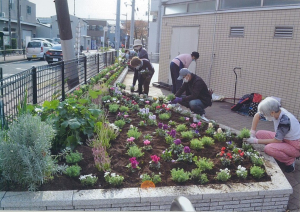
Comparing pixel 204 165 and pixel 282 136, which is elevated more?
pixel 282 136

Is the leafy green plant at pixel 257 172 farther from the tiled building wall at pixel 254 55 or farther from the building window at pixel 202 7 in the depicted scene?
the building window at pixel 202 7

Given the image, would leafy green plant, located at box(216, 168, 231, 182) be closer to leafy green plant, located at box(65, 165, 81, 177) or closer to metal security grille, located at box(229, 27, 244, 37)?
leafy green plant, located at box(65, 165, 81, 177)

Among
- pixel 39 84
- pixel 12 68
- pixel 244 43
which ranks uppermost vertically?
pixel 244 43

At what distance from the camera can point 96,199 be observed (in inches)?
113

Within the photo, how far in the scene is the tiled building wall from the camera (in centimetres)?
712

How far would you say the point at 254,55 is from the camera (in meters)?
8.02

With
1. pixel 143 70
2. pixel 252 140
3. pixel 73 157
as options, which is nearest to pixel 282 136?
pixel 252 140

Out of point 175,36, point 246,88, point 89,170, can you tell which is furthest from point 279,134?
point 175,36

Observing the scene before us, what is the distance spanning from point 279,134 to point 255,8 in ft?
16.3

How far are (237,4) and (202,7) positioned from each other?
1.48 metres

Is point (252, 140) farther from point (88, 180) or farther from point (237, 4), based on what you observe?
point (237, 4)

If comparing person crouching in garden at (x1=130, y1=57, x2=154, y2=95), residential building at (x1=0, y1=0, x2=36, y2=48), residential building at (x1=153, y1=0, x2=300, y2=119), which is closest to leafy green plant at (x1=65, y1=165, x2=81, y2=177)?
person crouching in garden at (x1=130, y1=57, x2=154, y2=95)

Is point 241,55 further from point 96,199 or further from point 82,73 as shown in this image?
point 96,199

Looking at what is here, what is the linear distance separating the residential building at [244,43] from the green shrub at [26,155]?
611cm
